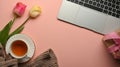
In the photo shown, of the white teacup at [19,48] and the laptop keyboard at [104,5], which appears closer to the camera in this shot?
the white teacup at [19,48]

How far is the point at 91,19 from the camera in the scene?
1.16 meters

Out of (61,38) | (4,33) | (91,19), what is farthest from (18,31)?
(91,19)

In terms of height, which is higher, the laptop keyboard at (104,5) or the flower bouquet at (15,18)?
the laptop keyboard at (104,5)

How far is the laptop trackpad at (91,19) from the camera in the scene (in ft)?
3.75

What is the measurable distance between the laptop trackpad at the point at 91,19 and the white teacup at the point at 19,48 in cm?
29

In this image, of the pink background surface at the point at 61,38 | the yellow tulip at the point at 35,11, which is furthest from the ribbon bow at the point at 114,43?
the yellow tulip at the point at 35,11

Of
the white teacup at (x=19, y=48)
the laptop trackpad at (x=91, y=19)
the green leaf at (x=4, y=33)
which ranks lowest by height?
the white teacup at (x=19, y=48)

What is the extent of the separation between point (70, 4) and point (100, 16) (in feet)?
0.55

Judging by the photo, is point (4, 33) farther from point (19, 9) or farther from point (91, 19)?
point (91, 19)

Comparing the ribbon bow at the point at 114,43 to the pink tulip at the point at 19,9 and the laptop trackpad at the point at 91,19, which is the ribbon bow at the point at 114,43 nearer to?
the laptop trackpad at the point at 91,19

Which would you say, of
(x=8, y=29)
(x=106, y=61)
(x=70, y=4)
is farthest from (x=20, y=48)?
(x=106, y=61)

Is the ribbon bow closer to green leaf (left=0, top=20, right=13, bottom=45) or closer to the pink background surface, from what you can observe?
the pink background surface

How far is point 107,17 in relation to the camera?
1.16m

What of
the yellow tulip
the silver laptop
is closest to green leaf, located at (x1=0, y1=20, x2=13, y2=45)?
the yellow tulip
